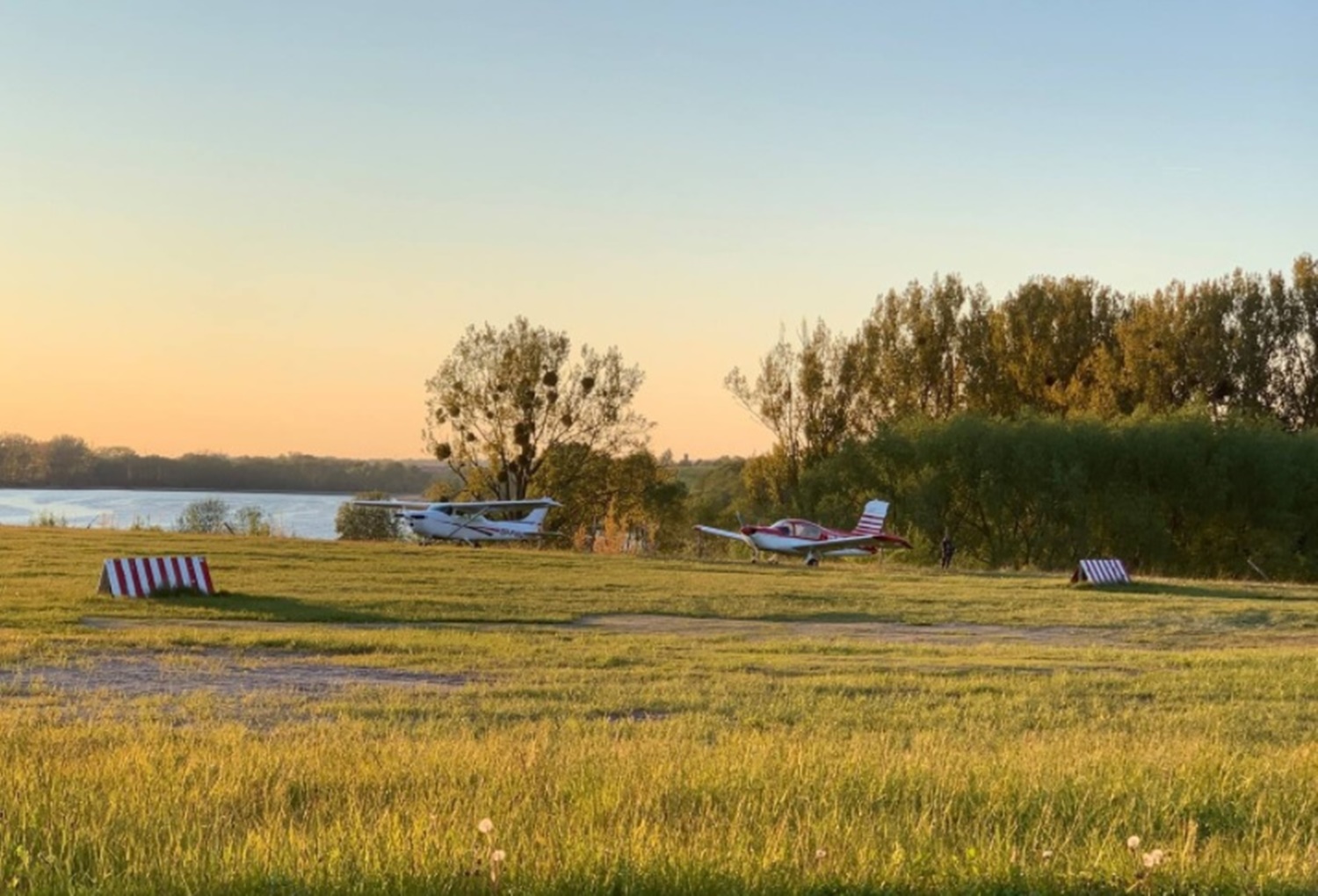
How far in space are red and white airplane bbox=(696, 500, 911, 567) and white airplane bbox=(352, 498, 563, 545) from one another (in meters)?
9.04

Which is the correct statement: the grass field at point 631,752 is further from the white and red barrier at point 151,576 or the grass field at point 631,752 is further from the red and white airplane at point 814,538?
the red and white airplane at point 814,538

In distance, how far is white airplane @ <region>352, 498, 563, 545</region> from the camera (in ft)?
154

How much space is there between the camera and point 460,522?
47281 mm

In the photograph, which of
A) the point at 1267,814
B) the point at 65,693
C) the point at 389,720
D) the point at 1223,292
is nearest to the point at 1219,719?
the point at 1267,814

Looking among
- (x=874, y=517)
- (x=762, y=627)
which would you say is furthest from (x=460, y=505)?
(x=762, y=627)

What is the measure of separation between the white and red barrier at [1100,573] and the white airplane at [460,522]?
863 inches

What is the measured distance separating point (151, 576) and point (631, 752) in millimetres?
17400

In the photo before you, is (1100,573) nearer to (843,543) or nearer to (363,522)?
(843,543)

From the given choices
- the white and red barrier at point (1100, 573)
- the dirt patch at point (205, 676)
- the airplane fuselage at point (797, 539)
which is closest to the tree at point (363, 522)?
the airplane fuselage at point (797, 539)

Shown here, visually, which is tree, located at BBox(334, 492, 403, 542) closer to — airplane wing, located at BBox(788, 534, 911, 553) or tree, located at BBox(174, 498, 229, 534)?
tree, located at BBox(174, 498, 229, 534)

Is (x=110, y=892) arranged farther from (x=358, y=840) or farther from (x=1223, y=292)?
(x=1223, y=292)

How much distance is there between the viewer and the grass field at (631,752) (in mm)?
4672

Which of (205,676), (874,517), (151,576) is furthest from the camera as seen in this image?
(874,517)

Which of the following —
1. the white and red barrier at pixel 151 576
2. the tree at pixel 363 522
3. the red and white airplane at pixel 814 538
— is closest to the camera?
the white and red barrier at pixel 151 576
